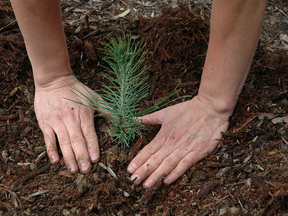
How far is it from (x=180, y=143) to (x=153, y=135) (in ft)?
0.76

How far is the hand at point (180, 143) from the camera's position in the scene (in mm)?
1680

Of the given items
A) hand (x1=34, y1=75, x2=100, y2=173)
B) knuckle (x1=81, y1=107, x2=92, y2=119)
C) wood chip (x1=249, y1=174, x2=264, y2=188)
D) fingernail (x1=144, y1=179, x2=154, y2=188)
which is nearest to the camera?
wood chip (x1=249, y1=174, x2=264, y2=188)

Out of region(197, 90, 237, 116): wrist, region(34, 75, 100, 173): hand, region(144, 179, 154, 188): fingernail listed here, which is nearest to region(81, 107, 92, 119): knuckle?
region(34, 75, 100, 173): hand

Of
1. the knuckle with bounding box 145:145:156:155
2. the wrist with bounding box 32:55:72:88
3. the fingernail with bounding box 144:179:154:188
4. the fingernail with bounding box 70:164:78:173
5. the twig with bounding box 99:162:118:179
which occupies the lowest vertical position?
the fingernail with bounding box 144:179:154:188

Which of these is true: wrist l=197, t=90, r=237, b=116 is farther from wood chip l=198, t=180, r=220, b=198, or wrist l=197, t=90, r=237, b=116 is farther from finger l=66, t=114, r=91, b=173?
finger l=66, t=114, r=91, b=173

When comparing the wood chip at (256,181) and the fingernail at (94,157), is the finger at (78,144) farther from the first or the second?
the wood chip at (256,181)

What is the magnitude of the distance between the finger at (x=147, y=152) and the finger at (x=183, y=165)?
0.18 metres

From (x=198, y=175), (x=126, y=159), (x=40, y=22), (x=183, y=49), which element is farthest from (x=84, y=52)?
(x=198, y=175)

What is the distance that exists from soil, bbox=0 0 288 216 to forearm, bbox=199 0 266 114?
21 centimetres

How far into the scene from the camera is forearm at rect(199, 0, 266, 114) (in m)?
1.39

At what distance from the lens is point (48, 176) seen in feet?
5.65

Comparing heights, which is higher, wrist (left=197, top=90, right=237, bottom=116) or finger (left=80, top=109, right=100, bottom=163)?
wrist (left=197, top=90, right=237, bottom=116)

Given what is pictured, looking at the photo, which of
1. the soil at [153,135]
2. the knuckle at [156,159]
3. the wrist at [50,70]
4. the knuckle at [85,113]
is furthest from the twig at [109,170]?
the wrist at [50,70]

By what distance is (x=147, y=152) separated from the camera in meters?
1.75
